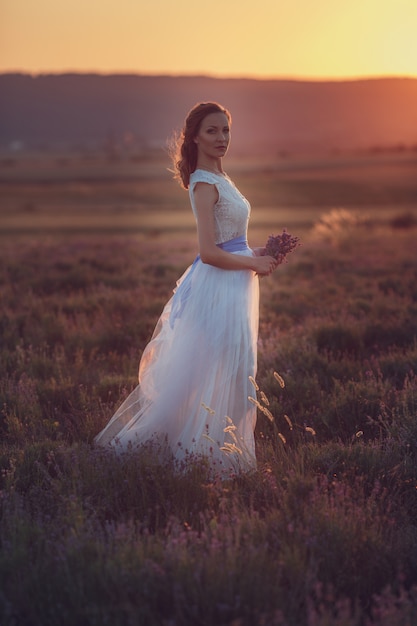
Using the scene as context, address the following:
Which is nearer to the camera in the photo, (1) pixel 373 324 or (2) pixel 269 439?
(2) pixel 269 439

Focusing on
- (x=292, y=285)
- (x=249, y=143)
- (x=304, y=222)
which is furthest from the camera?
(x=249, y=143)

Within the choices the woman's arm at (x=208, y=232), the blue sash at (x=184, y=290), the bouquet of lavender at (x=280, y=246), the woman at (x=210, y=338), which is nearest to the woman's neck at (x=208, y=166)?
the woman at (x=210, y=338)

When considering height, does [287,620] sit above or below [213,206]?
below

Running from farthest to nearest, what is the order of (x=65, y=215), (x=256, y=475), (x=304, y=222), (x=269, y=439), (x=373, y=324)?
(x=65, y=215)
(x=304, y=222)
(x=373, y=324)
(x=269, y=439)
(x=256, y=475)

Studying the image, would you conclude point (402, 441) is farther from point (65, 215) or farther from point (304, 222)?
point (65, 215)

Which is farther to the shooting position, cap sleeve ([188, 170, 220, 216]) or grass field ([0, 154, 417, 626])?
cap sleeve ([188, 170, 220, 216])

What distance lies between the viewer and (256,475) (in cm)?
420

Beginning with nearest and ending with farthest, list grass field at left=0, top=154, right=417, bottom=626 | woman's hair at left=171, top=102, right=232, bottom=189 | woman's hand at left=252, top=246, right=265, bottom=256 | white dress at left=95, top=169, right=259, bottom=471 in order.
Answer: grass field at left=0, top=154, right=417, bottom=626, woman's hair at left=171, top=102, right=232, bottom=189, white dress at left=95, top=169, right=259, bottom=471, woman's hand at left=252, top=246, right=265, bottom=256

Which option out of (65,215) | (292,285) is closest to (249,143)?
(65,215)

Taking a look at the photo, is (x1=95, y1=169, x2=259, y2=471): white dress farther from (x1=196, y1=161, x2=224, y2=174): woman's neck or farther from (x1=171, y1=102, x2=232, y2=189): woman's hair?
Result: (x1=171, y1=102, x2=232, y2=189): woman's hair

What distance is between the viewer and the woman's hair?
4562mm

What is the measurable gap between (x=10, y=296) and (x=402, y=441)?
295 inches

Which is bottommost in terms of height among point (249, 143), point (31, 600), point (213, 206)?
point (31, 600)

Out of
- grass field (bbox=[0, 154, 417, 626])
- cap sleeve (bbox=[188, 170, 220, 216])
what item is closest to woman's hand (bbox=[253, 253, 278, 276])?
cap sleeve (bbox=[188, 170, 220, 216])
